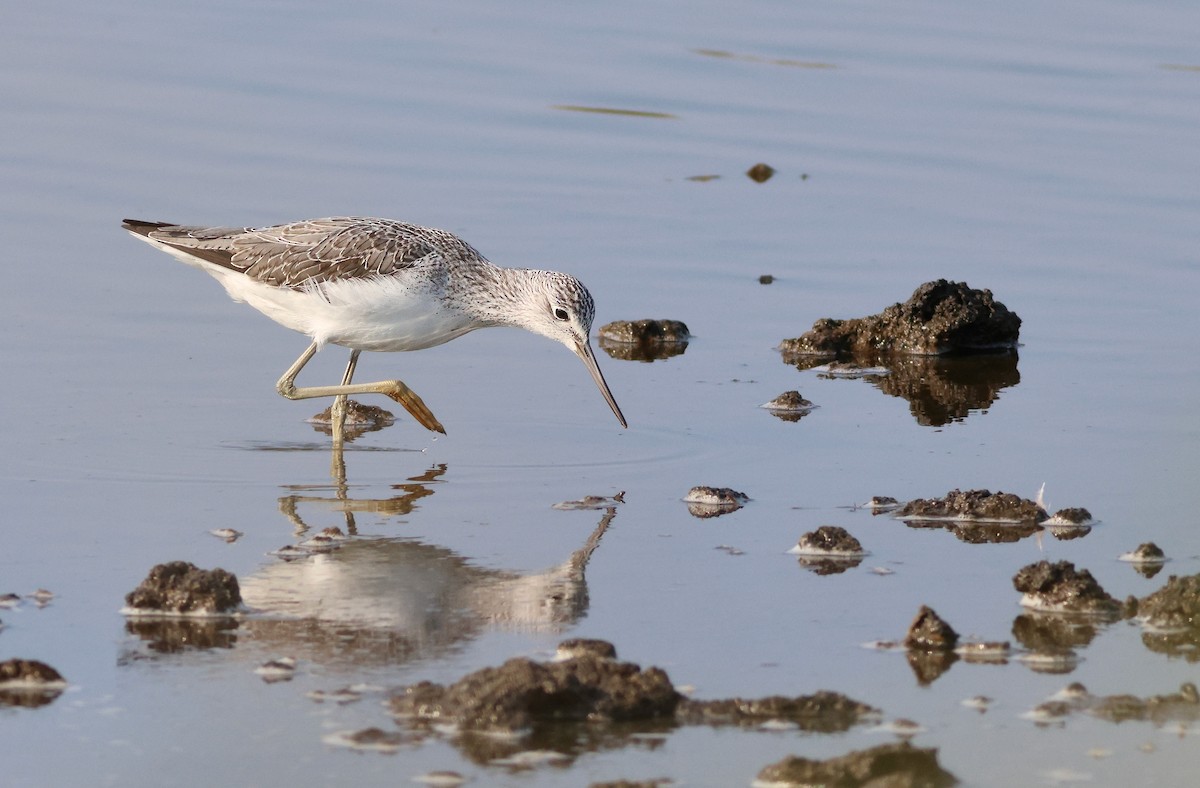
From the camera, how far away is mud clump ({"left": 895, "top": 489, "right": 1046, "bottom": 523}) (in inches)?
340

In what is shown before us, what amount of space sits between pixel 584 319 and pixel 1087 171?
752 cm

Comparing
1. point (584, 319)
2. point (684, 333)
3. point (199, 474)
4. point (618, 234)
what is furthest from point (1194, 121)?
point (199, 474)

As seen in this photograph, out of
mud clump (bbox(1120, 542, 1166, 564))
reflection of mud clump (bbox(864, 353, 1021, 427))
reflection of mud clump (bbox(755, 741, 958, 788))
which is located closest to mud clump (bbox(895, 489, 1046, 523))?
mud clump (bbox(1120, 542, 1166, 564))

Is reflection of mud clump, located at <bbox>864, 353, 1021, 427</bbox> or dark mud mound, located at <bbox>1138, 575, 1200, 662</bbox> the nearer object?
dark mud mound, located at <bbox>1138, 575, 1200, 662</bbox>

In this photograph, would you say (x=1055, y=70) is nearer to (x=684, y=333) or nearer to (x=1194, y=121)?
(x=1194, y=121)

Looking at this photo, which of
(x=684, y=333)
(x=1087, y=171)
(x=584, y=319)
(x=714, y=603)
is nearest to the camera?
(x=714, y=603)

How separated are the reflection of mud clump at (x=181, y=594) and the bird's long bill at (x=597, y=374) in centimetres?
361

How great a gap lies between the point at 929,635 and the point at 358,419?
4788 mm

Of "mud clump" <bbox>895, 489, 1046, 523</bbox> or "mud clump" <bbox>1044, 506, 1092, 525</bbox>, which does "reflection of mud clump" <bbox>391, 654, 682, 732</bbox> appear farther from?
"mud clump" <bbox>1044, 506, 1092, 525</bbox>

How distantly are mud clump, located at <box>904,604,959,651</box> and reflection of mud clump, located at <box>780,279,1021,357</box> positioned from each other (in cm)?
529

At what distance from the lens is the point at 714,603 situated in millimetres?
7484

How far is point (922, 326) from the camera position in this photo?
12281 millimetres

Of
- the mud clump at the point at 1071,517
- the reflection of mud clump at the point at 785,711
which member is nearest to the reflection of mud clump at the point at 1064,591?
the mud clump at the point at 1071,517

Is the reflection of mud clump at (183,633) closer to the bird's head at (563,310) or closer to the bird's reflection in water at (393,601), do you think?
the bird's reflection in water at (393,601)
